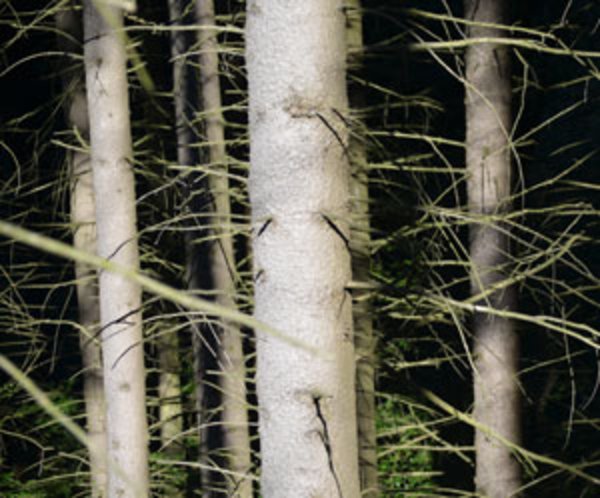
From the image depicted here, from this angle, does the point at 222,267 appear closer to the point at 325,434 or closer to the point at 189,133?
the point at 189,133

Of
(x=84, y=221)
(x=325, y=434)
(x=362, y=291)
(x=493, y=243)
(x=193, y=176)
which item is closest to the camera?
(x=325, y=434)

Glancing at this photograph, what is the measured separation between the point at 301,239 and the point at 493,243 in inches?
117

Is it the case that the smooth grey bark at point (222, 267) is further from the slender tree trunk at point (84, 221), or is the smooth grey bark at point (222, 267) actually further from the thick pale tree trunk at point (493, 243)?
the thick pale tree trunk at point (493, 243)

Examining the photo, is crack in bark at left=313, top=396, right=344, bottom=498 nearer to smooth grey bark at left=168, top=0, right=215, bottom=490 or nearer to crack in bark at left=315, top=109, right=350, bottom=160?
crack in bark at left=315, top=109, right=350, bottom=160

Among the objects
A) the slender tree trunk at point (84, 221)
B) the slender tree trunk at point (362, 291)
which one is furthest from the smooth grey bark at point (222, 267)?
the slender tree trunk at point (362, 291)

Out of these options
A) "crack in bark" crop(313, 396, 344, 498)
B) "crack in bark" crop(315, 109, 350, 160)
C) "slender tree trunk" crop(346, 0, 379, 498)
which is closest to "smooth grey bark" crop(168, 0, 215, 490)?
"slender tree trunk" crop(346, 0, 379, 498)

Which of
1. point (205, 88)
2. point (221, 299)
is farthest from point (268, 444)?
point (205, 88)

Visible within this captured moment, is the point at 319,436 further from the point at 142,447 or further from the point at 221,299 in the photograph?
Answer: the point at 221,299

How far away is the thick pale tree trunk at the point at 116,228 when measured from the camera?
5.02 metres

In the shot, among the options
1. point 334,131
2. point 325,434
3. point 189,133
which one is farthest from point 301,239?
point 189,133

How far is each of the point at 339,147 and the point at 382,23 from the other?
7.50 metres

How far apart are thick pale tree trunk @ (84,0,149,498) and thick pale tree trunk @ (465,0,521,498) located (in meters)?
1.94

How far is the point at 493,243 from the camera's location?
5.02m

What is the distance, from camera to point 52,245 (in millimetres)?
706
